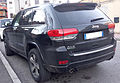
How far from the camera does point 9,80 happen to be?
3.18m

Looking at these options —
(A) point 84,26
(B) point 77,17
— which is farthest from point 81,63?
(B) point 77,17

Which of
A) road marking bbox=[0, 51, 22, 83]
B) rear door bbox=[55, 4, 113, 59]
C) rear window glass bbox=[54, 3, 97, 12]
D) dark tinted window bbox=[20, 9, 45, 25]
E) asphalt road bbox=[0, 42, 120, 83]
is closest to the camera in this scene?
rear door bbox=[55, 4, 113, 59]

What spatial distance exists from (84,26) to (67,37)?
1.43 ft

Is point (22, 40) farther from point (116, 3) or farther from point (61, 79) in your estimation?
point (116, 3)

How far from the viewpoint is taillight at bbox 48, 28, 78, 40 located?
2299mm

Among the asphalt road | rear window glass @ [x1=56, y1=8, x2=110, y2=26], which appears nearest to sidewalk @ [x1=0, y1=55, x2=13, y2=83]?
the asphalt road

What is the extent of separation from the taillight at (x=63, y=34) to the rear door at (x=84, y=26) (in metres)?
0.07

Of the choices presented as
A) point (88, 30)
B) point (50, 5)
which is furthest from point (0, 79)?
point (88, 30)

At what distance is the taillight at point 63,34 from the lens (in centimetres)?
230

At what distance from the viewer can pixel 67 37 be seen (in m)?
2.32

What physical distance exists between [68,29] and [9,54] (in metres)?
3.69

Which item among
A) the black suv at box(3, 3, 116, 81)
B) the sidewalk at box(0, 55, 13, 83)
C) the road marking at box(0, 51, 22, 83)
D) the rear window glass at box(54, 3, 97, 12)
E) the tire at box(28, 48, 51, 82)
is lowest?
the sidewalk at box(0, 55, 13, 83)

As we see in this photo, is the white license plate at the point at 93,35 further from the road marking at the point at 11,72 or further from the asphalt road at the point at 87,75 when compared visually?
the road marking at the point at 11,72

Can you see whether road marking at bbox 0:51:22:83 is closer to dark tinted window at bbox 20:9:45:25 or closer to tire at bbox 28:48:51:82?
tire at bbox 28:48:51:82
